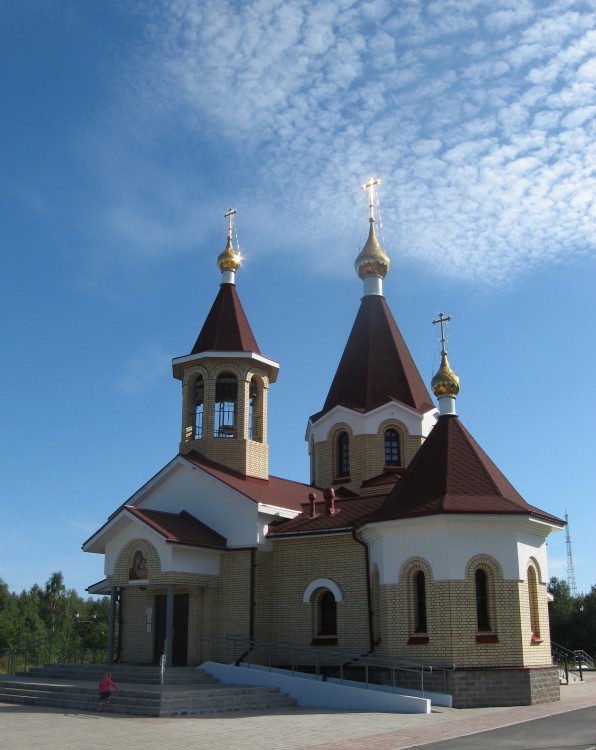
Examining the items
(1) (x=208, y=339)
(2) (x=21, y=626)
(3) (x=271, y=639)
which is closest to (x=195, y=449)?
(1) (x=208, y=339)

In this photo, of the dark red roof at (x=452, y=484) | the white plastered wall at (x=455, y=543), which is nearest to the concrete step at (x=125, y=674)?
the white plastered wall at (x=455, y=543)

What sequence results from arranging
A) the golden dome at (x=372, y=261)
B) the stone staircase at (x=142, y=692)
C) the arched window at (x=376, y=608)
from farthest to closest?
the golden dome at (x=372, y=261) → the arched window at (x=376, y=608) → the stone staircase at (x=142, y=692)

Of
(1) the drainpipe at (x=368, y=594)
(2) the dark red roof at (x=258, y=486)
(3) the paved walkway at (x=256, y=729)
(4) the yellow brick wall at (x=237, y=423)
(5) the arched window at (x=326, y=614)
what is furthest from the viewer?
(4) the yellow brick wall at (x=237, y=423)

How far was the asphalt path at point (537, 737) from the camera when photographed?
31.8 feet

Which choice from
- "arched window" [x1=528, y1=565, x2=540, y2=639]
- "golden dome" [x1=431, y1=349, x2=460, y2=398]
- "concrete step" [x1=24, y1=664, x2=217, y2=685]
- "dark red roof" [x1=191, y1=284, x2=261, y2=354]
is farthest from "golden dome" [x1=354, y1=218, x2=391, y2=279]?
"concrete step" [x1=24, y1=664, x2=217, y2=685]

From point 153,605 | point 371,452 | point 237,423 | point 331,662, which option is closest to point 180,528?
point 153,605

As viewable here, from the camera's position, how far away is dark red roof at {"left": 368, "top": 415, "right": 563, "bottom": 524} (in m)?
15.5

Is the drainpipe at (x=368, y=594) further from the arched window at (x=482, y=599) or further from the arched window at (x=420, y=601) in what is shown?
the arched window at (x=482, y=599)

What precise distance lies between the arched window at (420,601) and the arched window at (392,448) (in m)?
6.55

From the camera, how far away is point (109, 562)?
18266mm

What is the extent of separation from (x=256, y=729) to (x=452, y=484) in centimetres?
654

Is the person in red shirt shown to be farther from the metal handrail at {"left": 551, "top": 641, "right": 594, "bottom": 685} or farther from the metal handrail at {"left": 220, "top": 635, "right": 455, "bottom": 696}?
the metal handrail at {"left": 551, "top": 641, "right": 594, "bottom": 685}

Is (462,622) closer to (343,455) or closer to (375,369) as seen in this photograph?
(343,455)

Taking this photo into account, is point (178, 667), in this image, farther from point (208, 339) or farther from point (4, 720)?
point (208, 339)
